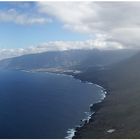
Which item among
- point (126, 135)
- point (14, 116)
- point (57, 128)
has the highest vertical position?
point (126, 135)

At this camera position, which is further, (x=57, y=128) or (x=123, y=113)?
(x=123, y=113)

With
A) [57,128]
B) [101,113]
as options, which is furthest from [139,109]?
[57,128]

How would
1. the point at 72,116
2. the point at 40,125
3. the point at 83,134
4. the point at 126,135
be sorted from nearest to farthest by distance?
the point at 126,135, the point at 83,134, the point at 40,125, the point at 72,116

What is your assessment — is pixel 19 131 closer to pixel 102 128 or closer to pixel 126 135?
pixel 102 128

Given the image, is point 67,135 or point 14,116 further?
point 14,116

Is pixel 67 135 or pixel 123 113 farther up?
pixel 67 135

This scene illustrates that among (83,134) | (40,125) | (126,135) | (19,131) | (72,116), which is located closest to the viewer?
(126,135)

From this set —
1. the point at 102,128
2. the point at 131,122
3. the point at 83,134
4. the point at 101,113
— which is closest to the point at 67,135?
the point at 83,134

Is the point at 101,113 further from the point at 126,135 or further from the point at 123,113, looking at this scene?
the point at 126,135

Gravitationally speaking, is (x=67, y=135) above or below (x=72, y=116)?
above
